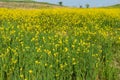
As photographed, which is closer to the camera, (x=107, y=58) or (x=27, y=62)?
(x=27, y=62)

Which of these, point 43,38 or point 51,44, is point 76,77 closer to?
point 51,44

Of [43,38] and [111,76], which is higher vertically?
[43,38]

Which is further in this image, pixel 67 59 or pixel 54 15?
pixel 54 15

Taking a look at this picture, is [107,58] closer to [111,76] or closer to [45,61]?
[111,76]

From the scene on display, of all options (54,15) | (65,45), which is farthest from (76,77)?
(54,15)

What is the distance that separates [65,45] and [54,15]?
9.33m

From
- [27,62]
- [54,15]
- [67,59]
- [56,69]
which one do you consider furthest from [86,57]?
[54,15]

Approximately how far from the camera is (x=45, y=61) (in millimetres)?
7234

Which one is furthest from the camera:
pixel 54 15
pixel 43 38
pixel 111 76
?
pixel 54 15

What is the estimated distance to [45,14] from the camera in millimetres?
18109

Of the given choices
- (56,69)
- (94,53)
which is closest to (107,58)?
(94,53)

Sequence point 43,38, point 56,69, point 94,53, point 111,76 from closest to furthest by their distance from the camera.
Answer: point 56,69, point 111,76, point 94,53, point 43,38

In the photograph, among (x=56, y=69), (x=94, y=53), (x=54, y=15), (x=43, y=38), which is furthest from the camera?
(x=54, y=15)

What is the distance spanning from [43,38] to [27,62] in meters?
2.32
